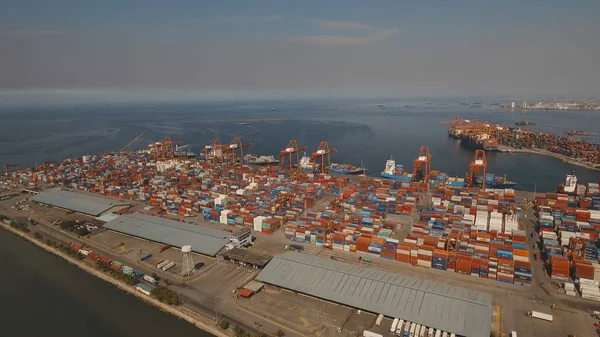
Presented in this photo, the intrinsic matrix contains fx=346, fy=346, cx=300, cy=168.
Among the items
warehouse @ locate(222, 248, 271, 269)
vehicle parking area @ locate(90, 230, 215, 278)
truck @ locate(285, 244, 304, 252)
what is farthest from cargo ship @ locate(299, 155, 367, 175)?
vehicle parking area @ locate(90, 230, 215, 278)

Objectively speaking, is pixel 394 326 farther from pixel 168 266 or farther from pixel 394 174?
pixel 394 174

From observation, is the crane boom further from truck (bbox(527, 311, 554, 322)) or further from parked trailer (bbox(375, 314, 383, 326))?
truck (bbox(527, 311, 554, 322))

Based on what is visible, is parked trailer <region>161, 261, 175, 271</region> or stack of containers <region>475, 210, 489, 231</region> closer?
parked trailer <region>161, 261, 175, 271</region>

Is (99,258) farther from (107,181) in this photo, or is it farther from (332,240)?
(107,181)

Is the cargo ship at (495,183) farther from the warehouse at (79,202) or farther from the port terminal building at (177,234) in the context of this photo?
the warehouse at (79,202)

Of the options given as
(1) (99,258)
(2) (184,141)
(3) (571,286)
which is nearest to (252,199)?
(1) (99,258)

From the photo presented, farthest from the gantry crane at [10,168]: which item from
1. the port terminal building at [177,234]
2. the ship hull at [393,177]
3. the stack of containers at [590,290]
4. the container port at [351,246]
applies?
the stack of containers at [590,290]
